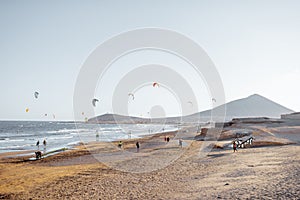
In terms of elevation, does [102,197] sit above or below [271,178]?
below

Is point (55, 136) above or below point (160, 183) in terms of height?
above

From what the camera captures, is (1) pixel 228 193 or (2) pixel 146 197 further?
(2) pixel 146 197

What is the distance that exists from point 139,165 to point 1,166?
33.6 ft

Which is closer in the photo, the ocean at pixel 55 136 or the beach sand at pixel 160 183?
the beach sand at pixel 160 183

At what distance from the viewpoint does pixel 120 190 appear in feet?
35.7

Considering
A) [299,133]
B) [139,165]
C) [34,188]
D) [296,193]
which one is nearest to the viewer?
[296,193]

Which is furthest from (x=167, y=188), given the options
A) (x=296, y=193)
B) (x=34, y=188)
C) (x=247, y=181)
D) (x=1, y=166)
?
(x=1, y=166)

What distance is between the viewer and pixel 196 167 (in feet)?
48.5

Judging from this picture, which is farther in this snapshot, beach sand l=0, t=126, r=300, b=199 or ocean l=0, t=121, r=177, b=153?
ocean l=0, t=121, r=177, b=153

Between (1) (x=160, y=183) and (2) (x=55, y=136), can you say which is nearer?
(1) (x=160, y=183)

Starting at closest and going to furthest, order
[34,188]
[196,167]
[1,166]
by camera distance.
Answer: [34,188] → [196,167] → [1,166]

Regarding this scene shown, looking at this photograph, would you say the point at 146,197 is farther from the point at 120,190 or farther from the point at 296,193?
the point at 296,193

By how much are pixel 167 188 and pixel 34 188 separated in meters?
5.94

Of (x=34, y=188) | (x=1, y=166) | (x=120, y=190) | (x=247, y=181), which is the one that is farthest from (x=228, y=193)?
(x=1, y=166)
